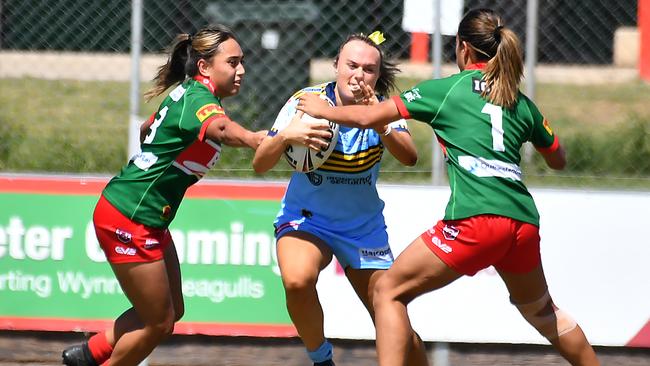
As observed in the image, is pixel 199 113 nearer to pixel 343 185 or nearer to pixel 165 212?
pixel 165 212

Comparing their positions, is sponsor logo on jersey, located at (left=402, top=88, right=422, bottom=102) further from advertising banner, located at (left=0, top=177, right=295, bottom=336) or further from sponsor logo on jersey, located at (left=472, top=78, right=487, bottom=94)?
advertising banner, located at (left=0, top=177, right=295, bottom=336)

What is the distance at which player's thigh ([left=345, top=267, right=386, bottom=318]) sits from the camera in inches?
223

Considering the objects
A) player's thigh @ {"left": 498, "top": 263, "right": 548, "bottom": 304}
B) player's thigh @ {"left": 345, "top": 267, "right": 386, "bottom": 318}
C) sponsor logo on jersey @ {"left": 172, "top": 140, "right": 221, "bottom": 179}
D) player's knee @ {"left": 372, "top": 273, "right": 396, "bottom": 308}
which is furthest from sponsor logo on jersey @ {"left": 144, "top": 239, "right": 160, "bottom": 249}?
player's thigh @ {"left": 498, "top": 263, "right": 548, "bottom": 304}

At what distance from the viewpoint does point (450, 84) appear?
5.08 metres

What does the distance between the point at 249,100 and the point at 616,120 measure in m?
2.55

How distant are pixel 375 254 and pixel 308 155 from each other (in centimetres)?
67

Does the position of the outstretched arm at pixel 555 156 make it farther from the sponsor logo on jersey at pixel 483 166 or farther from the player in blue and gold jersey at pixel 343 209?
the player in blue and gold jersey at pixel 343 209

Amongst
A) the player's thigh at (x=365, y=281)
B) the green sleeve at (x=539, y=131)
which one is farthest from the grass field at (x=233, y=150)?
the green sleeve at (x=539, y=131)

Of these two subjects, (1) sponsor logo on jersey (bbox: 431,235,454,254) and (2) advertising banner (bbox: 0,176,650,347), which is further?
(2) advertising banner (bbox: 0,176,650,347)

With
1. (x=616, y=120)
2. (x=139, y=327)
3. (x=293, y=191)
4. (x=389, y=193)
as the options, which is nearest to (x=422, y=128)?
(x=616, y=120)

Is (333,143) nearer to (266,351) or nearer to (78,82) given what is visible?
(266,351)

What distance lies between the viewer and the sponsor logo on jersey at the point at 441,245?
512 cm

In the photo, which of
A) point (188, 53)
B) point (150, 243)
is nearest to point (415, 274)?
point (150, 243)

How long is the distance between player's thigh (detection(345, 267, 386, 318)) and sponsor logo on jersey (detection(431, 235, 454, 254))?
56cm
